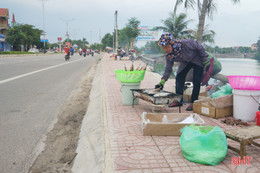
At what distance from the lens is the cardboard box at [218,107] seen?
14.9 feet

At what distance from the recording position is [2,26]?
54.5 m

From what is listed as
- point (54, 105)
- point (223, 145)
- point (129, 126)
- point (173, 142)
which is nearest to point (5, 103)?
point (54, 105)

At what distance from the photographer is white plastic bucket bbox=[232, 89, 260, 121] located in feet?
13.5

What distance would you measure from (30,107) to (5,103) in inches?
30.5

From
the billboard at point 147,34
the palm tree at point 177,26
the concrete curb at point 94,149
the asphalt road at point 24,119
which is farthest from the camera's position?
the billboard at point 147,34

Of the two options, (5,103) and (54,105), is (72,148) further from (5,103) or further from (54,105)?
(5,103)

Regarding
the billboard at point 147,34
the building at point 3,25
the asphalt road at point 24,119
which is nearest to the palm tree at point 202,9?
the asphalt road at point 24,119

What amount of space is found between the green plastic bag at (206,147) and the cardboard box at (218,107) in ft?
5.80

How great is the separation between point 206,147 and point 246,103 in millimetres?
1831

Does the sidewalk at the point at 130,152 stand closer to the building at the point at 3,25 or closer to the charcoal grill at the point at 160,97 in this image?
the charcoal grill at the point at 160,97

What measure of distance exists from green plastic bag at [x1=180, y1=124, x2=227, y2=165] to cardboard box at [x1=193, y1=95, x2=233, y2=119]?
1769 millimetres

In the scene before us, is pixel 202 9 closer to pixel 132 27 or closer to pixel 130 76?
pixel 130 76

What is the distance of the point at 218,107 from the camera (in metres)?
4.54

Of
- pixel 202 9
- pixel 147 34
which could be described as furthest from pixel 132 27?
pixel 202 9
